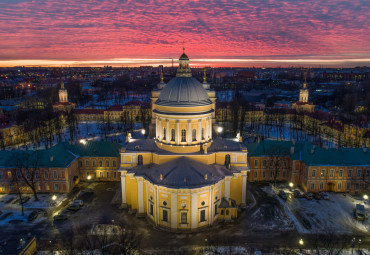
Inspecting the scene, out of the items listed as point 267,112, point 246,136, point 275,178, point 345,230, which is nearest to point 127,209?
point 275,178

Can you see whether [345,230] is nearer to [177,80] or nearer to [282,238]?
[282,238]

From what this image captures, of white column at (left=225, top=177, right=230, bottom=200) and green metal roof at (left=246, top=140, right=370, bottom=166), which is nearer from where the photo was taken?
white column at (left=225, top=177, right=230, bottom=200)

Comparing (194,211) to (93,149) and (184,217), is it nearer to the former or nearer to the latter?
(184,217)

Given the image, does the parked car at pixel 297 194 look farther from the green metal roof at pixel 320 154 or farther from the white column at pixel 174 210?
the white column at pixel 174 210

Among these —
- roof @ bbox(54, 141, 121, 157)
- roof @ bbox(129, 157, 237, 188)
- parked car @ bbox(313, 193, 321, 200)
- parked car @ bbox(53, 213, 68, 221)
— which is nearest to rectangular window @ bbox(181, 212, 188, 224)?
roof @ bbox(129, 157, 237, 188)

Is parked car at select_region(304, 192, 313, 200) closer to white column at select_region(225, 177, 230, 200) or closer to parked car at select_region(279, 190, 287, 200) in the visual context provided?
parked car at select_region(279, 190, 287, 200)

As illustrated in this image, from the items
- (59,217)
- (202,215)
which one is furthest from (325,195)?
(59,217)

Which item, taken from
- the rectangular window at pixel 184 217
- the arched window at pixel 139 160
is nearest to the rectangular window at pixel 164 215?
the rectangular window at pixel 184 217
